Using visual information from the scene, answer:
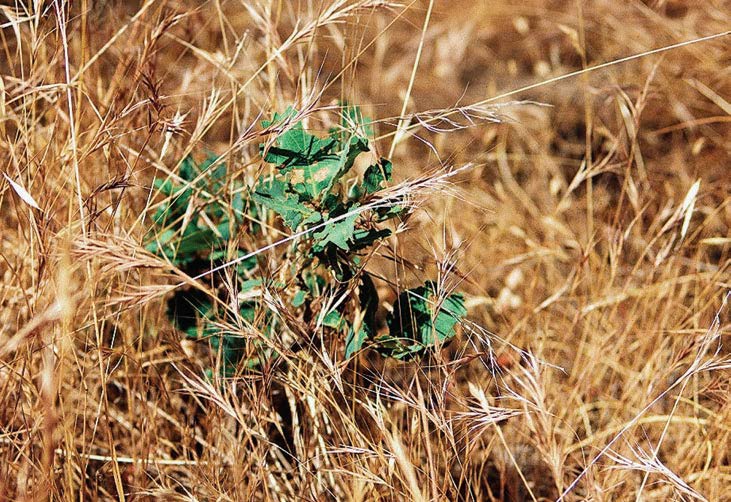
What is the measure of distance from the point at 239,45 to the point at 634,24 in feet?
5.12

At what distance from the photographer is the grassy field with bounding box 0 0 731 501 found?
867mm

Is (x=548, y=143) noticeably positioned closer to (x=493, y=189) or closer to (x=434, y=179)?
(x=493, y=189)


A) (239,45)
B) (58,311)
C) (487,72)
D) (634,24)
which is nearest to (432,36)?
(487,72)

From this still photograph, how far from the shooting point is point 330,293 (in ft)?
3.30

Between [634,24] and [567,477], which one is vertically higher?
[634,24]

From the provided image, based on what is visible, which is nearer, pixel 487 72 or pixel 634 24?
pixel 634 24

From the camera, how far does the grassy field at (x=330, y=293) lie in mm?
867

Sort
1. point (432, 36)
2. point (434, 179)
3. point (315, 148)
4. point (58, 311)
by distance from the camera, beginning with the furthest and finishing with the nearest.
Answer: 1. point (432, 36)
2. point (315, 148)
3. point (434, 179)
4. point (58, 311)

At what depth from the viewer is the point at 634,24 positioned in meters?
2.27

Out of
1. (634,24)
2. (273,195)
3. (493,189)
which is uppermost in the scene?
(273,195)

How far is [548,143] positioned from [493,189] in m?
0.28

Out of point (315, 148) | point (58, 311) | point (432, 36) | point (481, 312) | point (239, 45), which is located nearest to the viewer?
point (58, 311)

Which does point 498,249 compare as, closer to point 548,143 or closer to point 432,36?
point 548,143

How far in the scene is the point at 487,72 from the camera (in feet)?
8.92
